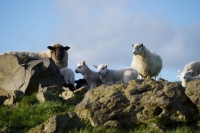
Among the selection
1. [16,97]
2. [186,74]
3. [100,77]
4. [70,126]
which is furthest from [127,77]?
[70,126]

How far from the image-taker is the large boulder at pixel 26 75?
1798cm

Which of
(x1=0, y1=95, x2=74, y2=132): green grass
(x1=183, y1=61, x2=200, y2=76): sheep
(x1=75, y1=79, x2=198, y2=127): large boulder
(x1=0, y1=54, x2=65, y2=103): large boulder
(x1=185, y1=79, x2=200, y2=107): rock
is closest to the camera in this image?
(x1=75, y1=79, x2=198, y2=127): large boulder

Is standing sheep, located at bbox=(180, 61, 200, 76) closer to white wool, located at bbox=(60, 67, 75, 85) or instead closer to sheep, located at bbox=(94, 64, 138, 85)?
sheep, located at bbox=(94, 64, 138, 85)

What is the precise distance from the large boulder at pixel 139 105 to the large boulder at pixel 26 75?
5435 mm

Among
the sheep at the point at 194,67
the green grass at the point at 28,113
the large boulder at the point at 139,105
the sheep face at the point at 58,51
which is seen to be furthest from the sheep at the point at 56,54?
the large boulder at the point at 139,105

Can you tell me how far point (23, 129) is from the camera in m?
12.7

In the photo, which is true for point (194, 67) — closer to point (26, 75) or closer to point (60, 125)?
point (26, 75)

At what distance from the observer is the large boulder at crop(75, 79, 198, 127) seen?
12398 millimetres

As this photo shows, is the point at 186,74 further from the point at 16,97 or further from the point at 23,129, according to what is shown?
the point at 23,129

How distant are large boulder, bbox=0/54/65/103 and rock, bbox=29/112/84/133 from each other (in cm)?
616

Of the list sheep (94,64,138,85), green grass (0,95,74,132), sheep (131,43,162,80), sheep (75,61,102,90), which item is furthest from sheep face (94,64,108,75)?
green grass (0,95,74,132)

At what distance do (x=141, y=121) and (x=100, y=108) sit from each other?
3.96ft

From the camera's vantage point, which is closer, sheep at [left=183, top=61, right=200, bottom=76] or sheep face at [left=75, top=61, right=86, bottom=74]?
sheep face at [left=75, top=61, right=86, bottom=74]

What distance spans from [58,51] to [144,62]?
4.81 meters
